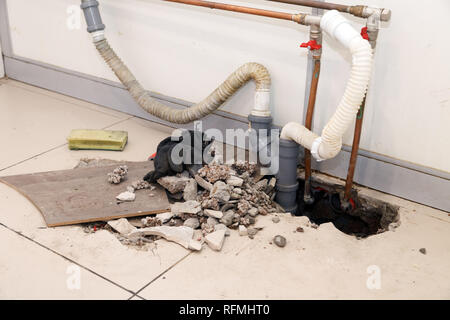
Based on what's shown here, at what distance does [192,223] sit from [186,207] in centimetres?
8

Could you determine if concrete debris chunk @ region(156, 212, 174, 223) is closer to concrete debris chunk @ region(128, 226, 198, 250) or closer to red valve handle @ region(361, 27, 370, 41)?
concrete debris chunk @ region(128, 226, 198, 250)

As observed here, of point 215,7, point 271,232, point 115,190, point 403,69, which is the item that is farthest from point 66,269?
point 403,69

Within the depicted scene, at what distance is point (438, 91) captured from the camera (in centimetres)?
195

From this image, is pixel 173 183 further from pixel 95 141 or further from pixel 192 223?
pixel 95 141

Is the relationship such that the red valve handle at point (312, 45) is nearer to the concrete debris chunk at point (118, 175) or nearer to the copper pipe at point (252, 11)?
the copper pipe at point (252, 11)

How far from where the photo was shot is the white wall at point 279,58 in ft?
6.39

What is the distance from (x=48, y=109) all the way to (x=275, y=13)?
1585 millimetres

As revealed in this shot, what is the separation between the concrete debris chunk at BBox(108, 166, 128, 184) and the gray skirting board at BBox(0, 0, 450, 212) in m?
0.56

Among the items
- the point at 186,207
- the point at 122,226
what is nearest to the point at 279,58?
the point at 186,207

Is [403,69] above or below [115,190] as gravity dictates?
above

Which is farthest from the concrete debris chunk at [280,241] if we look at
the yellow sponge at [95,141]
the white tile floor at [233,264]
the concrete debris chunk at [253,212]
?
the yellow sponge at [95,141]

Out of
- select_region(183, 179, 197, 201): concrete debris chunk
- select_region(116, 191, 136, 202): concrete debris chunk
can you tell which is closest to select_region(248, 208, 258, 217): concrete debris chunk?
select_region(183, 179, 197, 201): concrete debris chunk
